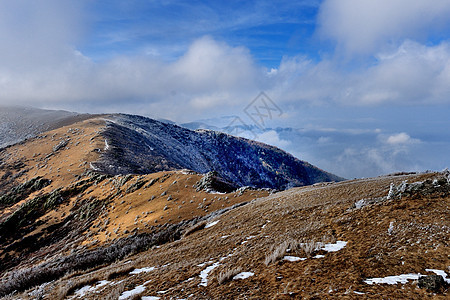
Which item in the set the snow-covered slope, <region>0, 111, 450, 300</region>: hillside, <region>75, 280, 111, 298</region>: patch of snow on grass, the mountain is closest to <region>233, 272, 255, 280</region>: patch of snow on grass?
<region>0, 111, 450, 300</region>: hillside

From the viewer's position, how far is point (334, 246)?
9117mm

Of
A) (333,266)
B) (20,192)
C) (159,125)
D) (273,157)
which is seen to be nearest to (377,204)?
(333,266)

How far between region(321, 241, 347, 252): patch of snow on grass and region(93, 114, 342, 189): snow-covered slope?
53.4 meters

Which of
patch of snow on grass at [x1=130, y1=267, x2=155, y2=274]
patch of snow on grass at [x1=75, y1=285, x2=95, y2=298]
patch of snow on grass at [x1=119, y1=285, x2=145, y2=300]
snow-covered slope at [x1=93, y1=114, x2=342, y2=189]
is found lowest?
patch of snow on grass at [x1=75, y1=285, x2=95, y2=298]

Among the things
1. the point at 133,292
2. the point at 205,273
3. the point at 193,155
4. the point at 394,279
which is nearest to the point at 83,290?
the point at 133,292

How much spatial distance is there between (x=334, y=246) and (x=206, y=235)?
10458mm

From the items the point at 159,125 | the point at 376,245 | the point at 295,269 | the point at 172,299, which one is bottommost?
the point at 172,299

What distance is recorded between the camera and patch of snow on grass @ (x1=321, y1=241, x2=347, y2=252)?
8.86 meters

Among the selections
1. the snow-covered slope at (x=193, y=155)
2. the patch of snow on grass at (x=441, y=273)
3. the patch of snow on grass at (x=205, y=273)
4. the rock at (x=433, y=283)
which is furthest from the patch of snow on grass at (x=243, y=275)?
the snow-covered slope at (x=193, y=155)

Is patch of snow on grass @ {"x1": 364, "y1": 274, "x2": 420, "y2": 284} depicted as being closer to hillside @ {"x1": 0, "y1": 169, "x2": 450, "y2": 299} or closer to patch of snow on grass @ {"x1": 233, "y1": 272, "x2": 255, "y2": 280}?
hillside @ {"x1": 0, "y1": 169, "x2": 450, "y2": 299}

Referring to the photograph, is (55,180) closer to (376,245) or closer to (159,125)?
(376,245)

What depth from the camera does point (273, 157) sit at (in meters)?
177

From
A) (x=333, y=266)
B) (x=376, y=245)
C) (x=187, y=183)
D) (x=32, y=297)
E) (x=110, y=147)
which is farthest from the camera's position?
(x=110, y=147)

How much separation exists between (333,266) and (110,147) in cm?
6919
